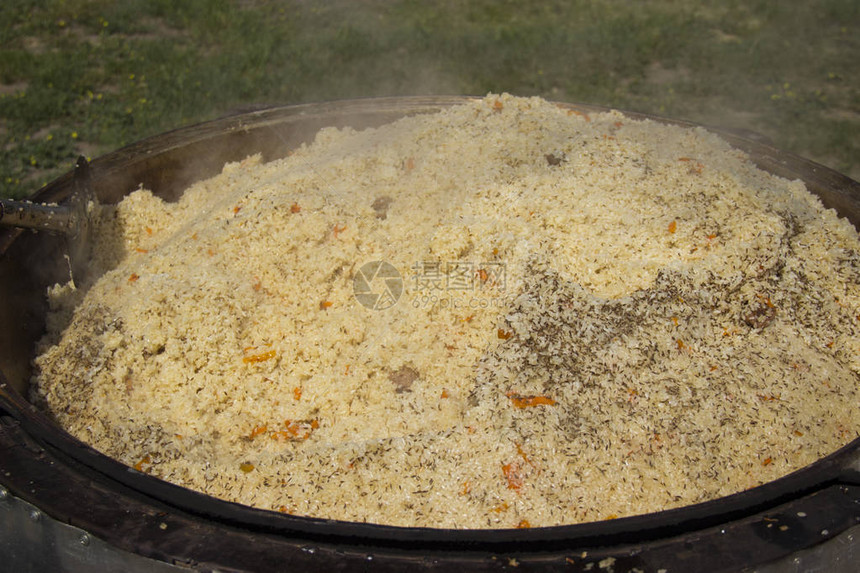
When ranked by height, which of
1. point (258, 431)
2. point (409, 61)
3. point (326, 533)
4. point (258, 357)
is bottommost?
point (409, 61)

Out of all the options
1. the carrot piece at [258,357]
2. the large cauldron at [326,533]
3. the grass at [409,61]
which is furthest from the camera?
the grass at [409,61]

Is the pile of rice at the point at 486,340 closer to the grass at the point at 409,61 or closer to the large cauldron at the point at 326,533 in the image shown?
the large cauldron at the point at 326,533

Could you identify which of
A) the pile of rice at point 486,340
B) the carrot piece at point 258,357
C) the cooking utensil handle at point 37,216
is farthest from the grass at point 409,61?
the carrot piece at point 258,357

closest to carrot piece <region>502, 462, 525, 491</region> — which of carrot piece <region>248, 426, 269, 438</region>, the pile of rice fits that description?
the pile of rice

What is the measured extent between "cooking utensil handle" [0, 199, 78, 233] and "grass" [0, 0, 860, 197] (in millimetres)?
2653

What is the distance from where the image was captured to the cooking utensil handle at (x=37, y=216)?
7.91 ft

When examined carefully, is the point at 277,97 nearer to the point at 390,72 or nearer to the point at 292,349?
the point at 390,72

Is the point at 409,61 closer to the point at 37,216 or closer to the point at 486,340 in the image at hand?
the point at 37,216

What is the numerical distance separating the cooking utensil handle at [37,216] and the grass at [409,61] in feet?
8.70

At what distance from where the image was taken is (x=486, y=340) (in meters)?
2.29

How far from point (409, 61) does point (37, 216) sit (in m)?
4.57

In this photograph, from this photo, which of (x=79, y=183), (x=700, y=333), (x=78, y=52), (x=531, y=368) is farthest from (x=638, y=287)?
(x=78, y=52)

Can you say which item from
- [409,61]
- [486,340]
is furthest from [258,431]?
[409,61]

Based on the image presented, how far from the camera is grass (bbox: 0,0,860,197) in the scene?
5.66m
